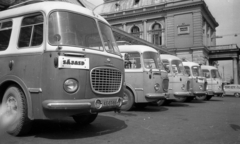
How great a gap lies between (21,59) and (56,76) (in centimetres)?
98

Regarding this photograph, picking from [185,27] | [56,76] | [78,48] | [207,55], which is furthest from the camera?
[207,55]

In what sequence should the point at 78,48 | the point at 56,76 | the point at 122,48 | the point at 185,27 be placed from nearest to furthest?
1. the point at 56,76
2. the point at 78,48
3. the point at 122,48
4. the point at 185,27

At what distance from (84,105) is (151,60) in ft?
17.6

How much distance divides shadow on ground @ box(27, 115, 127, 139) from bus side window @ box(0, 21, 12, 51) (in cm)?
178

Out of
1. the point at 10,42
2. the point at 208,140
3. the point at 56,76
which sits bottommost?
the point at 208,140

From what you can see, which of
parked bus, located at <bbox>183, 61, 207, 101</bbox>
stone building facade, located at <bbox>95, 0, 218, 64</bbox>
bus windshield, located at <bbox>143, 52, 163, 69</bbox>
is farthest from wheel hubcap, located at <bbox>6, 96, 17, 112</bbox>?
stone building facade, located at <bbox>95, 0, 218, 64</bbox>

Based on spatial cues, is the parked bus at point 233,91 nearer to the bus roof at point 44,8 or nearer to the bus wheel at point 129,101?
the bus wheel at point 129,101

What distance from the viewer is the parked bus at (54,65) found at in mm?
4309

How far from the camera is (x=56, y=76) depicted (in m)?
4.27

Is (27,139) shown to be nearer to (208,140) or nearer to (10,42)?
(10,42)

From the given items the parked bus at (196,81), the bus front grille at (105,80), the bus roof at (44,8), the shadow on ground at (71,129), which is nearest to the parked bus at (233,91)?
the parked bus at (196,81)

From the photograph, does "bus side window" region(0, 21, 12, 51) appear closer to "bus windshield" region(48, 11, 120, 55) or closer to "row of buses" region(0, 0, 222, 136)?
"row of buses" region(0, 0, 222, 136)

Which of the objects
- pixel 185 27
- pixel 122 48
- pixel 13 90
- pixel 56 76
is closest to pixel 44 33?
pixel 56 76

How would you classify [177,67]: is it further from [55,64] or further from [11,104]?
[11,104]
